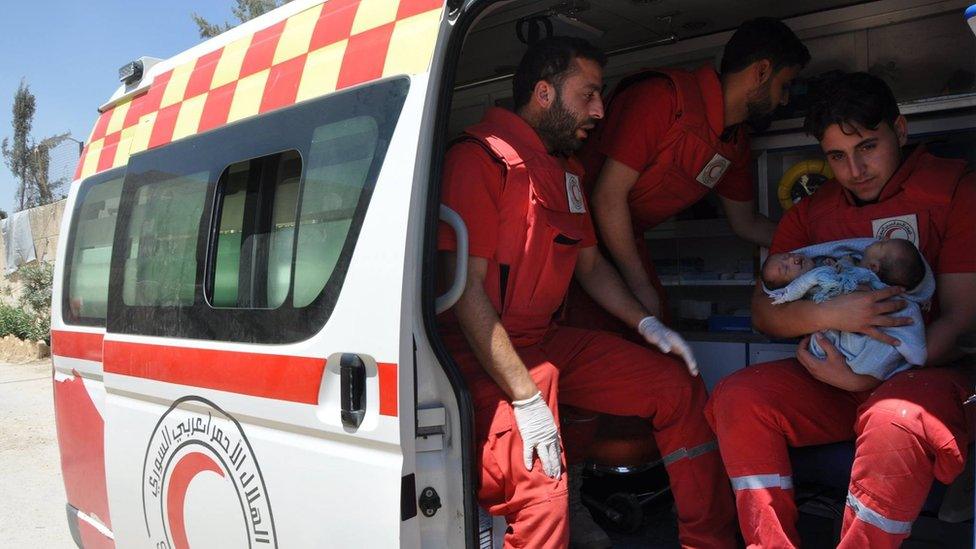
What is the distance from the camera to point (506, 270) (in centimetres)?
203

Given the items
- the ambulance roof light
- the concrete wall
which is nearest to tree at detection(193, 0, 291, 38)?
the concrete wall

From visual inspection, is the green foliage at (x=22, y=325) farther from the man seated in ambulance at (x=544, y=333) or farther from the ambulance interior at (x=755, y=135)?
the man seated in ambulance at (x=544, y=333)

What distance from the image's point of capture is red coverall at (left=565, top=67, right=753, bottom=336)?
2.69 meters

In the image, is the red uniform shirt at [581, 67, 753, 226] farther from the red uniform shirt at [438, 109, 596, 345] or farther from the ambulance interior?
the red uniform shirt at [438, 109, 596, 345]

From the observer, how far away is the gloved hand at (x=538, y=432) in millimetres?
1797

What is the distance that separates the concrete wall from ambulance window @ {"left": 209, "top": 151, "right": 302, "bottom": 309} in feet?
39.1

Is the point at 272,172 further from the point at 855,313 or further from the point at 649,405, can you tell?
the point at 855,313

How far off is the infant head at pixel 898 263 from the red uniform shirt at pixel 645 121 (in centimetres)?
97

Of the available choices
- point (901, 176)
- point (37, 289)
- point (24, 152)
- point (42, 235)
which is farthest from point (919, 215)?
point (24, 152)

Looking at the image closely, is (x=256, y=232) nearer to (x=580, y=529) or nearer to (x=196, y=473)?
(x=196, y=473)

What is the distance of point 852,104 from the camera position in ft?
6.75

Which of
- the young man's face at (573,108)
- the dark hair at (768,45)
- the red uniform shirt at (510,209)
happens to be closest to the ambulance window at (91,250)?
the red uniform shirt at (510,209)

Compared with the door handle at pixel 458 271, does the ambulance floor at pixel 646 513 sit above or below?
below

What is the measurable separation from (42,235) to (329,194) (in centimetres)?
1378
